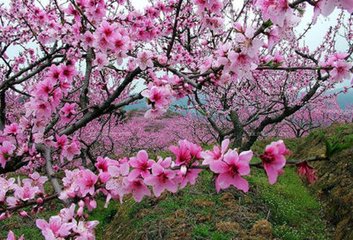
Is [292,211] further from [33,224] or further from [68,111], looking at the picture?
[33,224]

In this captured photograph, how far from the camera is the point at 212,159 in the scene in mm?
1645

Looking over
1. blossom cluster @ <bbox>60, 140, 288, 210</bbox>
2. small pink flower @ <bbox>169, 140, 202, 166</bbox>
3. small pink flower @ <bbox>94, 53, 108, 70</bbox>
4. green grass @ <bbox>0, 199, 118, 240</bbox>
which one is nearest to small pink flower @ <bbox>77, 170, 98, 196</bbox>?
blossom cluster @ <bbox>60, 140, 288, 210</bbox>

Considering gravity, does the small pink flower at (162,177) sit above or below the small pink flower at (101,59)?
below

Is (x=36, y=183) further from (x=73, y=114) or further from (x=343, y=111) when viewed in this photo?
(x=343, y=111)

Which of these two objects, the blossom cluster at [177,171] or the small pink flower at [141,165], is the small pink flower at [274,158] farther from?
the small pink flower at [141,165]

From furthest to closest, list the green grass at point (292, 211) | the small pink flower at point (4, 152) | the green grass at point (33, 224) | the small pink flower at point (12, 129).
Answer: the green grass at point (33, 224) → the green grass at point (292, 211) → the small pink flower at point (12, 129) → the small pink flower at point (4, 152)

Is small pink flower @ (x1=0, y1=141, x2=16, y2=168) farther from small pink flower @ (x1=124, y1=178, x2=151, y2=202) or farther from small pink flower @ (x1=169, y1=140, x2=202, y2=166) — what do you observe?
small pink flower @ (x1=169, y1=140, x2=202, y2=166)

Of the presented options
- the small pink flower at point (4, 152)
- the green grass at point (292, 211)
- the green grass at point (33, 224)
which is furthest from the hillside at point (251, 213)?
the small pink flower at point (4, 152)

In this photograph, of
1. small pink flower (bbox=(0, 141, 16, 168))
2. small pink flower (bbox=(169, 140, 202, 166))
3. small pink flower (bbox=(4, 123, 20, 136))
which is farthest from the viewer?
small pink flower (bbox=(4, 123, 20, 136))

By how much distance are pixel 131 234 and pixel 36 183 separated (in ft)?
9.56

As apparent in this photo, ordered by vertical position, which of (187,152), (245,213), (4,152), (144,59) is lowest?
(187,152)

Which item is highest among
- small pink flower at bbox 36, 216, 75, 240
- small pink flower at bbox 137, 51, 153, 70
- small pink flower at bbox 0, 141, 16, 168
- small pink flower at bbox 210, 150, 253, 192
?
small pink flower at bbox 137, 51, 153, 70

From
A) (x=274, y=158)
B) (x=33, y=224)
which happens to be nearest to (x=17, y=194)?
(x=274, y=158)

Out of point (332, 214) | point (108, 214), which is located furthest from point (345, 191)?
point (108, 214)
